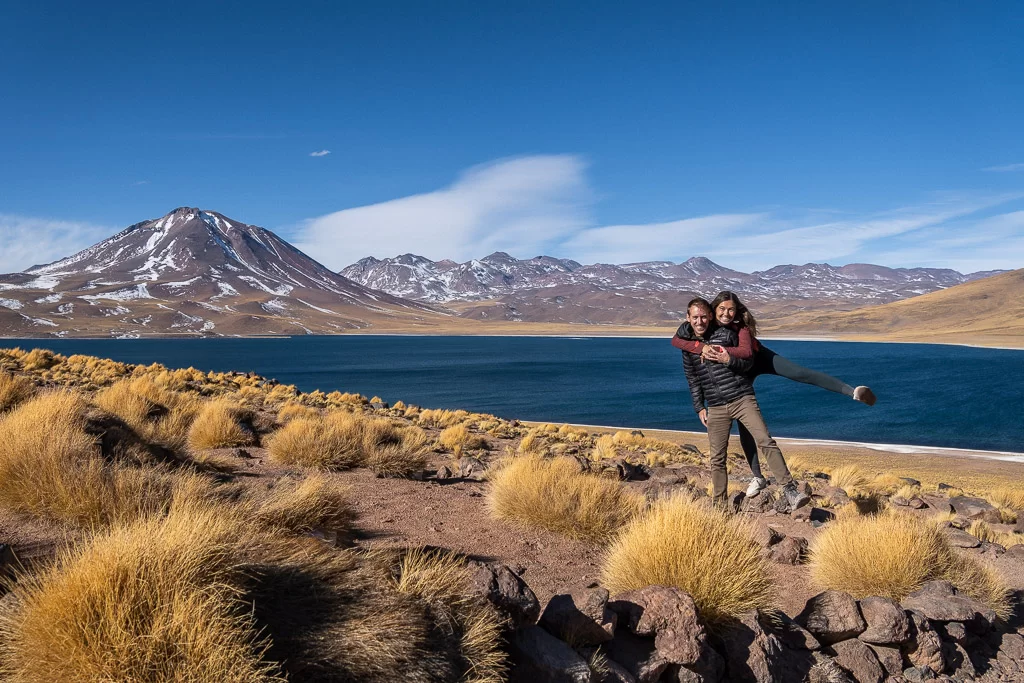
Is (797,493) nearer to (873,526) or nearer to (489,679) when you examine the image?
(873,526)

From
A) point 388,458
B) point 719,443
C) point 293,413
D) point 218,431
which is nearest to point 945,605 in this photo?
point 719,443

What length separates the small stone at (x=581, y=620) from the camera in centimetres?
359

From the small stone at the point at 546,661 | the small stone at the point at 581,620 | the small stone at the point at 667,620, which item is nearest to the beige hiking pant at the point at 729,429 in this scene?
the small stone at the point at 667,620

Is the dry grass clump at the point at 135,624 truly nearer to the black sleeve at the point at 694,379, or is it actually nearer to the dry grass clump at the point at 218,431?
the black sleeve at the point at 694,379

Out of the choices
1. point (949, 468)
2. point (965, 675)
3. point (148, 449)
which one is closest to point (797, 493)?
point (965, 675)

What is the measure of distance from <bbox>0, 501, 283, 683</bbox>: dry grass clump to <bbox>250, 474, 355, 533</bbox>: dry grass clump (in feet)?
5.25

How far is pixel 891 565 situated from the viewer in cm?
508

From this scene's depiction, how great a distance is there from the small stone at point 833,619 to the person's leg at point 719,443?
6.26 ft

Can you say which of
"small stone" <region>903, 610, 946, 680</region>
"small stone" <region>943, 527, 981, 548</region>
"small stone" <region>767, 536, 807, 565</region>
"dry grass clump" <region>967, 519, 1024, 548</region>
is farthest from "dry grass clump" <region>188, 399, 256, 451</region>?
"dry grass clump" <region>967, 519, 1024, 548</region>

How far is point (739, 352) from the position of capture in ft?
19.8

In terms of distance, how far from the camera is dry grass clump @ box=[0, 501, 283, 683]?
235cm

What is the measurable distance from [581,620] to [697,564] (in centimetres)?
113

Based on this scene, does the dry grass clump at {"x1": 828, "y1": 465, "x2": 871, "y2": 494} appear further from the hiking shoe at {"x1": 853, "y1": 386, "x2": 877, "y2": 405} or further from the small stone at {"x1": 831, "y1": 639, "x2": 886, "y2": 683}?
the small stone at {"x1": 831, "y1": 639, "x2": 886, "y2": 683}

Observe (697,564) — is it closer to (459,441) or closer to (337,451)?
(337,451)
